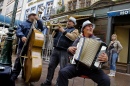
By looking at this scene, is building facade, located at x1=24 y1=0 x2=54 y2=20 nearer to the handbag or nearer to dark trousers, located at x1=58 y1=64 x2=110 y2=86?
the handbag

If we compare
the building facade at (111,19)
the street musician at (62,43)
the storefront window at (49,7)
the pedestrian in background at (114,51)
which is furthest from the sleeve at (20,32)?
the storefront window at (49,7)

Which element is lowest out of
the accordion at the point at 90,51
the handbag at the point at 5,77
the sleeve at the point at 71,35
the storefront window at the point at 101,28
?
the handbag at the point at 5,77

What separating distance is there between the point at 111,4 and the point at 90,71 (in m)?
10.4

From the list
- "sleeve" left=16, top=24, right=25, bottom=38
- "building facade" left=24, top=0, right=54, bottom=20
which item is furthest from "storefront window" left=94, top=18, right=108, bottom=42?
"sleeve" left=16, top=24, right=25, bottom=38

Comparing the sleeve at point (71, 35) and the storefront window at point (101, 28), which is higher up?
the storefront window at point (101, 28)

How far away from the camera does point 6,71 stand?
3.84m

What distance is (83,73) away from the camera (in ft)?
12.2

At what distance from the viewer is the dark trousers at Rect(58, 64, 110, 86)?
3510mm

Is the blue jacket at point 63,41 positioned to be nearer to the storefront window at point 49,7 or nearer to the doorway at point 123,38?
the doorway at point 123,38

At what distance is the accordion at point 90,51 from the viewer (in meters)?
3.32

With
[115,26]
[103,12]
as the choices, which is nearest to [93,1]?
[103,12]

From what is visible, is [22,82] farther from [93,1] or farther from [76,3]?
[76,3]

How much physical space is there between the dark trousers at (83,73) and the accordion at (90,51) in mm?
262

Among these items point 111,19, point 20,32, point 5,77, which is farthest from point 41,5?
point 5,77
